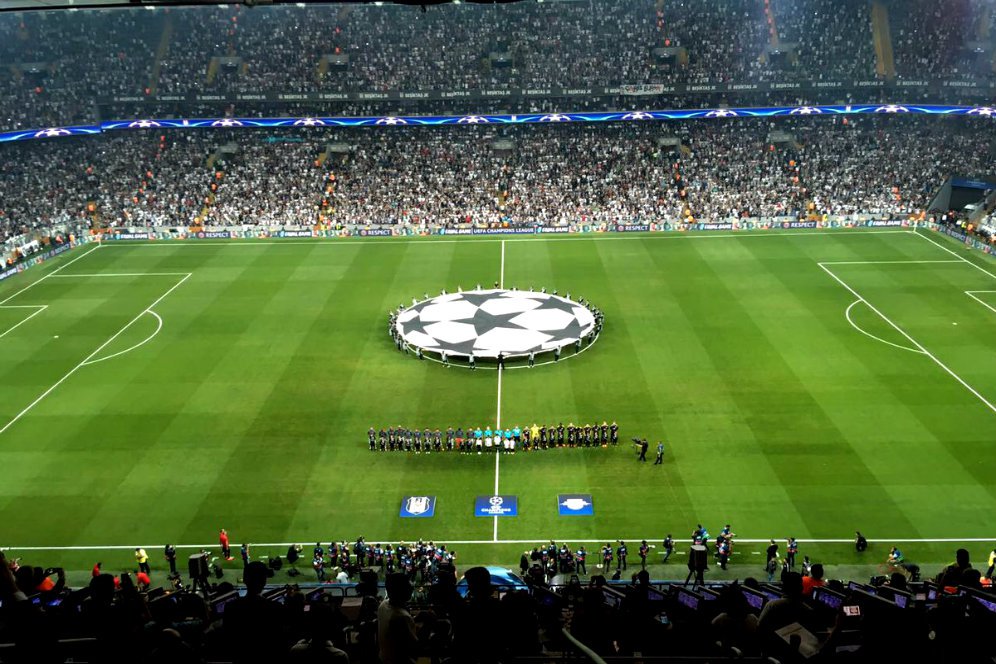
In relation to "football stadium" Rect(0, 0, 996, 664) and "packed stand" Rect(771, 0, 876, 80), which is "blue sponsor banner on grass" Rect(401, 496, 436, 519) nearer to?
"football stadium" Rect(0, 0, 996, 664)

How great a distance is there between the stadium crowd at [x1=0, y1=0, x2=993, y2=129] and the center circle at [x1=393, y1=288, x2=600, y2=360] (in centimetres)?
3645

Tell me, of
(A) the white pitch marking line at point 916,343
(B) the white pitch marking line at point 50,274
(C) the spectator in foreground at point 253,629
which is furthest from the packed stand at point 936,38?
(C) the spectator in foreground at point 253,629

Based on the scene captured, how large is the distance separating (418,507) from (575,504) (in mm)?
6122

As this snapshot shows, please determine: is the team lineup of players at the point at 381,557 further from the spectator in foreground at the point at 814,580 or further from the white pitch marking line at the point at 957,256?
the white pitch marking line at the point at 957,256

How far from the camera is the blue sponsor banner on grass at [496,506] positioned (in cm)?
3231

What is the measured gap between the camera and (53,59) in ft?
277

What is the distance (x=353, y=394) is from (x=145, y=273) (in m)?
30.0

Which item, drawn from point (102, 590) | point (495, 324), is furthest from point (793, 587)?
point (495, 324)

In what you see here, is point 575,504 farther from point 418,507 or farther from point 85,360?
point 85,360

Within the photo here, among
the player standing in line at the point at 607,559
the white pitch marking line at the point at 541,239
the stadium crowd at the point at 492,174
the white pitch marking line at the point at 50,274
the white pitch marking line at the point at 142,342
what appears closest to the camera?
the player standing in line at the point at 607,559

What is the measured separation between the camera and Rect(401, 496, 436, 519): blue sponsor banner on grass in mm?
32250

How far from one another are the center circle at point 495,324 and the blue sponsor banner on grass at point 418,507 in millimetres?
13411

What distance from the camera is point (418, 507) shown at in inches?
1289

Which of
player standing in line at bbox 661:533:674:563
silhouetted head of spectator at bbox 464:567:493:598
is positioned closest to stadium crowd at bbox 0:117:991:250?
player standing in line at bbox 661:533:674:563
